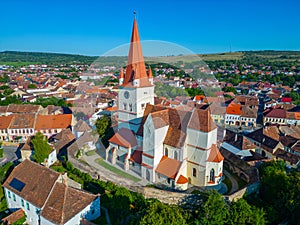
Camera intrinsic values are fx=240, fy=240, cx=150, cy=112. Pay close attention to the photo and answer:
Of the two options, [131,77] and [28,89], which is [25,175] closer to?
→ [131,77]

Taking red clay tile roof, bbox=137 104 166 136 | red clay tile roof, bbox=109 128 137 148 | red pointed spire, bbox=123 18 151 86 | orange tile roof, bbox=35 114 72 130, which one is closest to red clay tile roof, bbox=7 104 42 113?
orange tile roof, bbox=35 114 72 130

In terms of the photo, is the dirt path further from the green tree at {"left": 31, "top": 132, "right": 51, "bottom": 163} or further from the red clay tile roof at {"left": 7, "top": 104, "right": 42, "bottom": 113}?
the red clay tile roof at {"left": 7, "top": 104, "right": 42, "bottom": 113}

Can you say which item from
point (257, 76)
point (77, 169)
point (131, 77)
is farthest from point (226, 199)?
point (257, 76)

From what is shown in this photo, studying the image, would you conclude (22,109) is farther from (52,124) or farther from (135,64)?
(135,64)

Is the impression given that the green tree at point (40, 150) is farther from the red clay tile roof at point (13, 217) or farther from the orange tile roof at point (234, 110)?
the orange tile roof at point (234, 110)

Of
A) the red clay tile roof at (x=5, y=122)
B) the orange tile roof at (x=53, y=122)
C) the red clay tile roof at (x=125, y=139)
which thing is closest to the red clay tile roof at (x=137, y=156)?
the red clay tile roof at (x=125, y=139)
